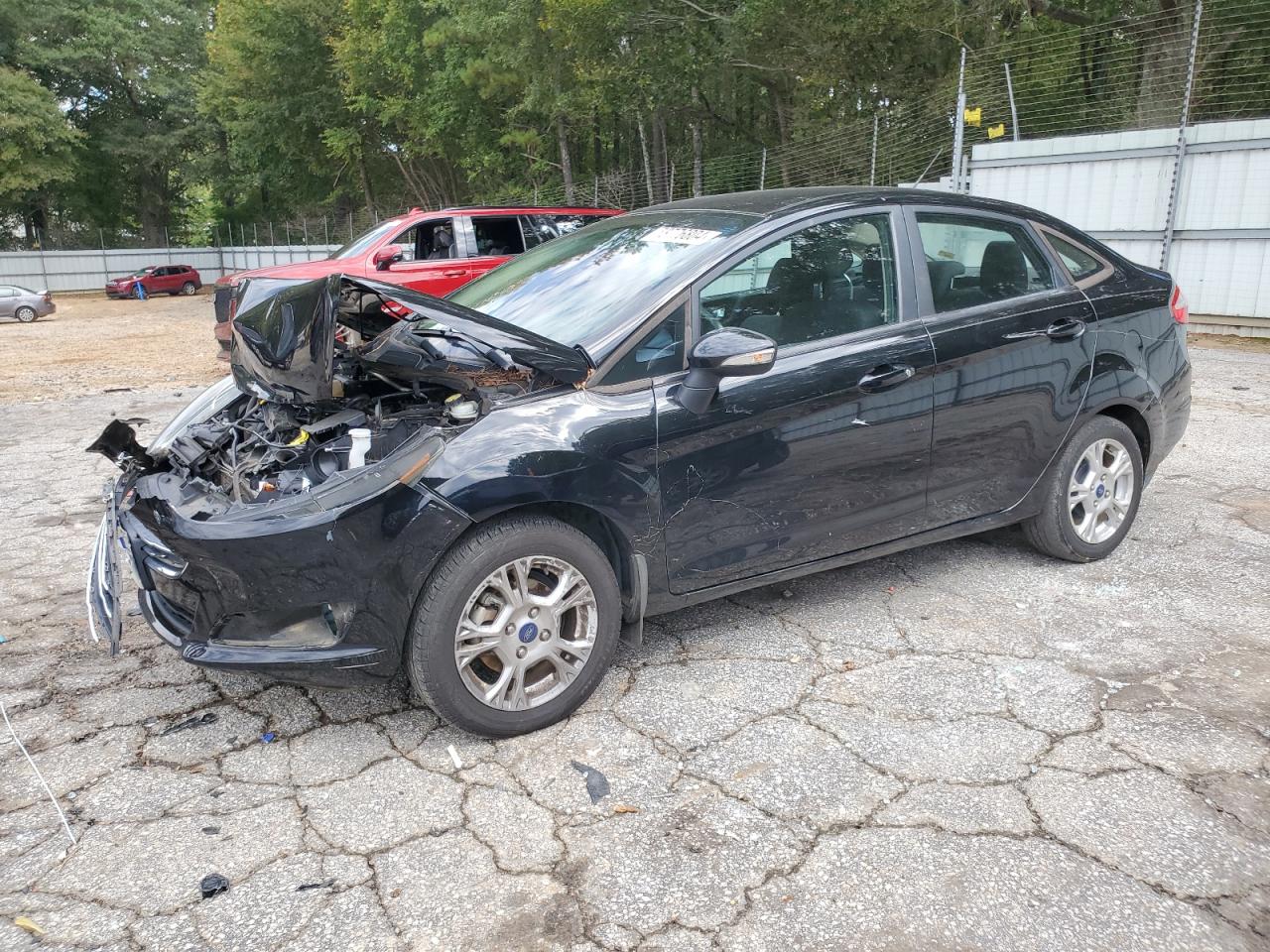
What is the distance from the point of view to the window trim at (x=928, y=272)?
3.68 meters

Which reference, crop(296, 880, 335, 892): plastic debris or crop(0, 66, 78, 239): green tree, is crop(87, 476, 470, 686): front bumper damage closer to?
crop(296, 880, 335, 892): plastic debris

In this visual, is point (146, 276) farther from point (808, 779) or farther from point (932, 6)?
point (808, 779)

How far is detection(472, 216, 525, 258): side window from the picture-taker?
35.9 feet

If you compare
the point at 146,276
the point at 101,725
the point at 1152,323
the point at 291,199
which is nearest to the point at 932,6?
the point at 1152,323

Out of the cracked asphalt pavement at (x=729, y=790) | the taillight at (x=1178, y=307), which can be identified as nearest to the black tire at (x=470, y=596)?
the cracked asphalt pavement at (x=729, y=790)

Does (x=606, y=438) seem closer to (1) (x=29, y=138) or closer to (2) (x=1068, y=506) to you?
(2) (x=1068, y=506)

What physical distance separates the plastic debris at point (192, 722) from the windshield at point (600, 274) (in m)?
1.74

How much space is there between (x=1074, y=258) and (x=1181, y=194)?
29.2 feet

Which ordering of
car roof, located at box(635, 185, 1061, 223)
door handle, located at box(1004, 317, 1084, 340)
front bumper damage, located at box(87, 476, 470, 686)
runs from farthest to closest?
door handle, located at box(1004, 317, 1084, 340) → car roof, located at box(635, 185, 1061, 223) → front bumper damage, located at box(87, 476, 470, 686)

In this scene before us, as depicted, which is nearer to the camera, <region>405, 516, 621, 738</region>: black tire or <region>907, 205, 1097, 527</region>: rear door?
<region>405, 516, 621, 738</region>: black tire

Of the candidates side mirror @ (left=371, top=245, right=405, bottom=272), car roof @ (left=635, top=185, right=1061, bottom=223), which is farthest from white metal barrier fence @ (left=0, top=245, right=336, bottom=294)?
car roof @ (left=635, top=185, right=1061, bottom=223)

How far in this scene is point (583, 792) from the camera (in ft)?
9.03

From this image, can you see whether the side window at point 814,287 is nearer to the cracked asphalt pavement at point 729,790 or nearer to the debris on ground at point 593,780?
the cracked asphalt pavement at point 729,790

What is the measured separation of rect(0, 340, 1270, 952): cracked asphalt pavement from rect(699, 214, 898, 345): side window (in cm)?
122
